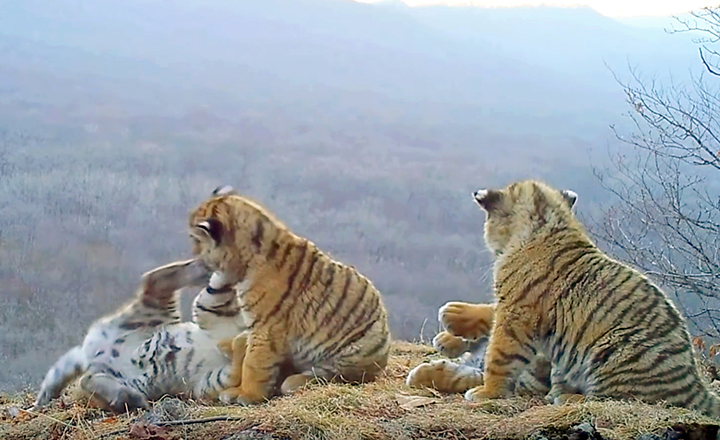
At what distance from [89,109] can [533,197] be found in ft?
6.64

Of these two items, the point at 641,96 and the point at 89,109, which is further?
the point at 641,96

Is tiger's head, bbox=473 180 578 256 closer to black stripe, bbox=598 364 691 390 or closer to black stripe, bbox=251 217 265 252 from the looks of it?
black stripe, bbox=598 364 691 390

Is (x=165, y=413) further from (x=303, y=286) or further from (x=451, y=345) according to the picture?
(x=451, y=345)

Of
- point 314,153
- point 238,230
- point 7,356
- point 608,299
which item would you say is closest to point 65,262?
point 7,356

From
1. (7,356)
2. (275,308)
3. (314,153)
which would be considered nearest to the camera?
(275,308)

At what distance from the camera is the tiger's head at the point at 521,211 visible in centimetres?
238

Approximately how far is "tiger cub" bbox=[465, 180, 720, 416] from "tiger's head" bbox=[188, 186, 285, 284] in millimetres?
767

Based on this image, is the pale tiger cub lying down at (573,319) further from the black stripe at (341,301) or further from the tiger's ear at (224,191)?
the tiger's ear at (224,191)

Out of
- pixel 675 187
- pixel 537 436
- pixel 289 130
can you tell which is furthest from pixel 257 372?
pixel 675 187

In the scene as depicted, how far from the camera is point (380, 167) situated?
3529 mm

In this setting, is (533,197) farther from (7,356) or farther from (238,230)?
(7,356)

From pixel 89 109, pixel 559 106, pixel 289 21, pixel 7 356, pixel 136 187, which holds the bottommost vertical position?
pixel 7 356

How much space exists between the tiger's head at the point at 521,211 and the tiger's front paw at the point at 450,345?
488 mm

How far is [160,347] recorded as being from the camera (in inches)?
98.3
